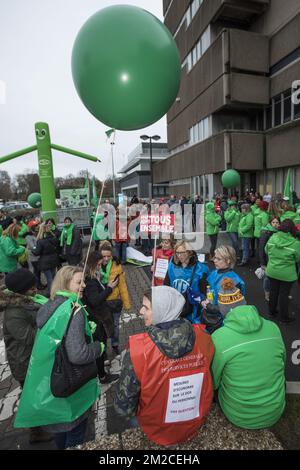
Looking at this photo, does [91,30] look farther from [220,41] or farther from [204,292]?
[220,41]

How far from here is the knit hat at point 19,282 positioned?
2.53 metres

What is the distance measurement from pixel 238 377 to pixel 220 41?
2103 cm

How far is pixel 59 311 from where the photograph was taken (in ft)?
6.66

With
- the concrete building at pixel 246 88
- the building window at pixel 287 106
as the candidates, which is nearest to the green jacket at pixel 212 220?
the concrete building at pixel 246 88

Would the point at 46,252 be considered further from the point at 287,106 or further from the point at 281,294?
the point at 287,106

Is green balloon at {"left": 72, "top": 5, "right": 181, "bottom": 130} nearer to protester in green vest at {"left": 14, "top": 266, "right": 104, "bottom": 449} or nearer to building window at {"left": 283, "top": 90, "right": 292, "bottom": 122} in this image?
protester in green vest at {"left": 14, "top": 266, "right": 104, "bottom": 449}

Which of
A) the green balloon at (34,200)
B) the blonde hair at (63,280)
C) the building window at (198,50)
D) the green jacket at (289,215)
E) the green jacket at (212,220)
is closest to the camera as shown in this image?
the blonde hair at (63,280)

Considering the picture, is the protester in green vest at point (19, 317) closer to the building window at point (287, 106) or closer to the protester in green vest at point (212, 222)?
the protester in green vest at point (212, 222)

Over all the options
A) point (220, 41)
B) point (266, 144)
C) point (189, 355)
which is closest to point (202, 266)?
point (189, 355)

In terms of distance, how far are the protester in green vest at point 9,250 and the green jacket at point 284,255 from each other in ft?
16.7

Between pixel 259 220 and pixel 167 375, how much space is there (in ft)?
22.8

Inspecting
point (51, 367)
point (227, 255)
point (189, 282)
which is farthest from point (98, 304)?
point (227, 255)

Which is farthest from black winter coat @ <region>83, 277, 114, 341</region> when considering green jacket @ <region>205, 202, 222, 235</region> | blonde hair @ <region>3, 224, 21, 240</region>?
green jacket @ <region>205, 202, 222, 235</region>

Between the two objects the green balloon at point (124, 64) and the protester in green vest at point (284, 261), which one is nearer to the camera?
the green balloon at point (124, 64)
